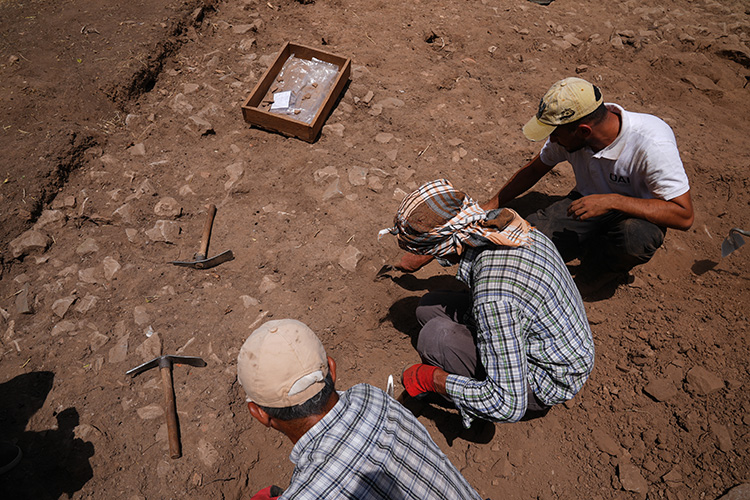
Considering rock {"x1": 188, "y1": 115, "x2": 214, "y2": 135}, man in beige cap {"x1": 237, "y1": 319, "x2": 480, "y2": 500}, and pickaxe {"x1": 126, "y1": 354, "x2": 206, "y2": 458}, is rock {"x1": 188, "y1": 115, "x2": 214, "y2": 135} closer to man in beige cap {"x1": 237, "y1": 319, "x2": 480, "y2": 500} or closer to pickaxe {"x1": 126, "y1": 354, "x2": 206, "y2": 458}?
pickaxe {"x1": 126, "y1": 354, "x2": 206, "y2": 458}

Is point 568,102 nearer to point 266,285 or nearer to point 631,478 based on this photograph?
point 631,478

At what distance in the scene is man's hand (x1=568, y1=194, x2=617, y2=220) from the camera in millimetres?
2838

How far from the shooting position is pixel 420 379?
2570 mm

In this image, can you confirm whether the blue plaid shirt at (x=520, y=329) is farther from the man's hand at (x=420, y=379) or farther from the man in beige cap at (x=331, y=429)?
the man in beige cap at (x=331, y=429)

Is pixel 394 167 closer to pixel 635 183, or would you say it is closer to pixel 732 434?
pixel 635 183

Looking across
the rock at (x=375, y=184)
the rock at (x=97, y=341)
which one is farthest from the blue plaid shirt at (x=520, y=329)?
the rock at (x=97, y=341)

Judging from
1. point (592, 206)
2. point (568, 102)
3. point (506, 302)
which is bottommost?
point (592, 206)

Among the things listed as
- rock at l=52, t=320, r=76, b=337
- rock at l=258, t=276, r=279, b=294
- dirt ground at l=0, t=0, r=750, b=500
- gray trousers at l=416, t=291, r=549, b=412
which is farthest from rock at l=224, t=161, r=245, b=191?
gray trousers at l=416, t=291, r=549, b=412

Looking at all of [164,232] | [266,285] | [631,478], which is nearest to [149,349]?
[266,285]

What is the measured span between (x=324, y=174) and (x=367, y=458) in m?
2.93

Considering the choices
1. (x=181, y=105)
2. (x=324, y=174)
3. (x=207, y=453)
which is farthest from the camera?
(x=181, y=105)

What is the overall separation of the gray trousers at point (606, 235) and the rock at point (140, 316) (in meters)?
2.97

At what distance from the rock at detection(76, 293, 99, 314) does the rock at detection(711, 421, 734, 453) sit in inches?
163

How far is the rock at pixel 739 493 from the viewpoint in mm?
2340
